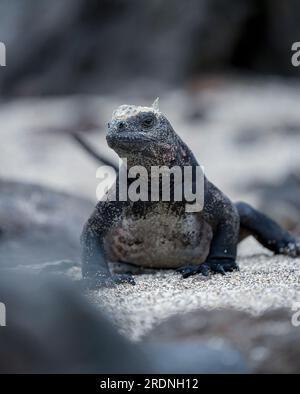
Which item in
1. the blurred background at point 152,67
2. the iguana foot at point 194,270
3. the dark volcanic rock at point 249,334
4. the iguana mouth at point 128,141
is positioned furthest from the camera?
the blurred background at point 152,67

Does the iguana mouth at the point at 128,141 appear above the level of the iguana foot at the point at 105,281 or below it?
above

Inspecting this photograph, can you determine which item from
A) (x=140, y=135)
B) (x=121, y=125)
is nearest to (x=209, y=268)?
(x=140, y=135)

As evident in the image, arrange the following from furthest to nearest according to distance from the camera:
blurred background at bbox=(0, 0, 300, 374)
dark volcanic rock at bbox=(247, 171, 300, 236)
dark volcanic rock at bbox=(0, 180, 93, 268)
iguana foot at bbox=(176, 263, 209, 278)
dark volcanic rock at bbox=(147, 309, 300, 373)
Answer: blurred background at bbox=(0, 0, 300, 374)
dark volcanic rock at bbox=(247, 171, 300, 236)
dark volcanic rock at bbox=(0, 180, 93, 268)
iguana foot at bbox=(176, 263, 209, 278)
dark volcanic rock at bbox=(147, 309, 300, 373)

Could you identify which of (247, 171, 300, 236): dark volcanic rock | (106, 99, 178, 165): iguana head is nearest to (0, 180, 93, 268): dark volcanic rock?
(106, 99, 178, 165): iguana head

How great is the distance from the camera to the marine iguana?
448 centimetres

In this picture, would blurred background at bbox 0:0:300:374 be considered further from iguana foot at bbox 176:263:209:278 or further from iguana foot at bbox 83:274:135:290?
iguana foot at bbox 83:274:135:290

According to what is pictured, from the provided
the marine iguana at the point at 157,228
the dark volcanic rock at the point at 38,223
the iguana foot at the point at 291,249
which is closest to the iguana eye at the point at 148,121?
the marine iguana at the point at 157,228

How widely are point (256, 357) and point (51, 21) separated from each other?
12256mm

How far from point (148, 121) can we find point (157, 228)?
71 centimetres

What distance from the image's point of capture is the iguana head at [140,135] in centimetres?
433

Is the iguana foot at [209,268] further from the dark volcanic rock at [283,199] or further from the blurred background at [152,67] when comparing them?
the blurred background at [152,67]

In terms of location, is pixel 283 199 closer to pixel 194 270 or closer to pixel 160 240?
pixel 160 240

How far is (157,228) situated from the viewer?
15.9ft
